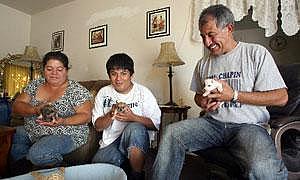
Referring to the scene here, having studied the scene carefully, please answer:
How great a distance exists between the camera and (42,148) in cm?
136

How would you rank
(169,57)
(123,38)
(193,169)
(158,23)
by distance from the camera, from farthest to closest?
(123,38)
(158,23)
(169,57)
(193,169)

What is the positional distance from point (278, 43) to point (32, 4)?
387 centimetres

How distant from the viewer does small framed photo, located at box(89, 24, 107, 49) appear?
11.8 ft

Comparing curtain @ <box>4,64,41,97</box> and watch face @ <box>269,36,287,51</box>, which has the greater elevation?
watch face @ <box>269,36,287,51</box>

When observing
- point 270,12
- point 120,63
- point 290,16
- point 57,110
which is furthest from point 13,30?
point 290,16

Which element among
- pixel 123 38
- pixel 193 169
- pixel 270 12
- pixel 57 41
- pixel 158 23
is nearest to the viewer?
pixel 193 169

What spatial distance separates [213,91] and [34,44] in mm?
4122

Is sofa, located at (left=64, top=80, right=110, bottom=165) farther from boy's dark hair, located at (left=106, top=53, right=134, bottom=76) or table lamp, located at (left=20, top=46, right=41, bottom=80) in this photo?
table lamp, located at (left=20, top=46, right=41, bottom=80)

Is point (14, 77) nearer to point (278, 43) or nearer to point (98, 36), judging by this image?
point (98, 36)

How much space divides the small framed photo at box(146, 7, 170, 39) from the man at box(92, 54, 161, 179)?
156 centimetres

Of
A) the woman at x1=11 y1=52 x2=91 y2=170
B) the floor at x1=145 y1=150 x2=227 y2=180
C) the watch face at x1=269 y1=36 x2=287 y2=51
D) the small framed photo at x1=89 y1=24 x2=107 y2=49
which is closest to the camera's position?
the woman at x1=11 y1=52 x2=91 y2=170

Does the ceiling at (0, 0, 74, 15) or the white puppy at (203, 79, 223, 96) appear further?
the ceiling at (0, 0, 74, 15)

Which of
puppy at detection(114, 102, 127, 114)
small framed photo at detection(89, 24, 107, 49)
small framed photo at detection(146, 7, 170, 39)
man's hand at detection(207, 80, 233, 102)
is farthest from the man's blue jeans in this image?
small framed photo at detection(89, 24, 107, 49)

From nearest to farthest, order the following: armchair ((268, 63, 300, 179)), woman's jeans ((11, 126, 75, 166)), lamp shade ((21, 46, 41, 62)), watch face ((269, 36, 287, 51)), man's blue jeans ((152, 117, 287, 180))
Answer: man's blue jeans ((152, 117, 287, 180)) → armchair ((268, 63, 300, 179)) → woman's jeans ((11, 126, 75, 166)) → lamp shade ((21, 46, 41, 62)) → watch face ((269, 36, 287, 51))
